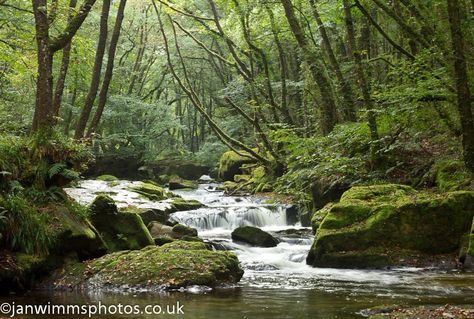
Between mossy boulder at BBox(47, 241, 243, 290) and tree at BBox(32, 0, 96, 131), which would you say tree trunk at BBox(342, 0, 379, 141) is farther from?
tree at BBox(32, 0, 96, 131)

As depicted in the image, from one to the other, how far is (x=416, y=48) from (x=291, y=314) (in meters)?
10.4

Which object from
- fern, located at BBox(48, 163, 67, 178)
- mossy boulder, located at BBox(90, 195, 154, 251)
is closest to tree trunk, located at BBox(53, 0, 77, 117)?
fern, located at BBox(48, 163, 67, 178)

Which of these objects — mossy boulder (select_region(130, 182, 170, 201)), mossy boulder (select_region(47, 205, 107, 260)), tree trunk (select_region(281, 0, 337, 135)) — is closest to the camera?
mossy boulder (select_region(47, 205, 107, 260))

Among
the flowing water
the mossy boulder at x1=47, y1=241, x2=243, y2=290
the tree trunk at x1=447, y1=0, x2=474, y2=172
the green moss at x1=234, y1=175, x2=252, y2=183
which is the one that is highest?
the tree trunk at x1=447, y1=0, x2=474, y2=172

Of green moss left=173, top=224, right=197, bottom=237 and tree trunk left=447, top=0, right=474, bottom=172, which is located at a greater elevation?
tree trunk left=447, top=0, right=474, bottom=172

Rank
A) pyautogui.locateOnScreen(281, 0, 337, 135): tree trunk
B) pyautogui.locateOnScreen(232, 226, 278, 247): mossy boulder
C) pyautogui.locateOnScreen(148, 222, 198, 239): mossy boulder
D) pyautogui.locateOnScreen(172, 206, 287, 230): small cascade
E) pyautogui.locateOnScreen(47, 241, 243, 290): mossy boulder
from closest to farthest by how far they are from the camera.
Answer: pyautogui.locateOnScreen(47, 241, 243, 290): mossy boulder < pyautogui.locateOnScreen(148, 222, 198, 239): mossy boulder < pyautogui.locateOnScreen(232, 226, 278, 247): mossy boulder < pyautogui.locateOnScreen(281, 0, 337, 135): tree trunk < pyautogui.locateOnScreen(172, 206, 287, 230): small cascade

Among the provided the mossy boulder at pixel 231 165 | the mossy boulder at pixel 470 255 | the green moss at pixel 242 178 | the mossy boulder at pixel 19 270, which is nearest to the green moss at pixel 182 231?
the mossy boulder at pixel 19 270

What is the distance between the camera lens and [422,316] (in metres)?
4.89

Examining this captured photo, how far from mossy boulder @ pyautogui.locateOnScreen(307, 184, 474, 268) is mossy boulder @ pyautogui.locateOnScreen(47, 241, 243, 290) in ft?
7.42

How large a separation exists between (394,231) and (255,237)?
13.3 feet

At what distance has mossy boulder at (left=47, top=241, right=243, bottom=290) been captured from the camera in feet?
26.3

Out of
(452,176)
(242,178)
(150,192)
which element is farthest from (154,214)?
(242,178)

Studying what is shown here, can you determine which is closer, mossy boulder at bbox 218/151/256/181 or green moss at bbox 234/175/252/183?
green moss at bbox 234/175/252/183

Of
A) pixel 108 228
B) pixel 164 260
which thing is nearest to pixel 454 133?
pixel 164 260
